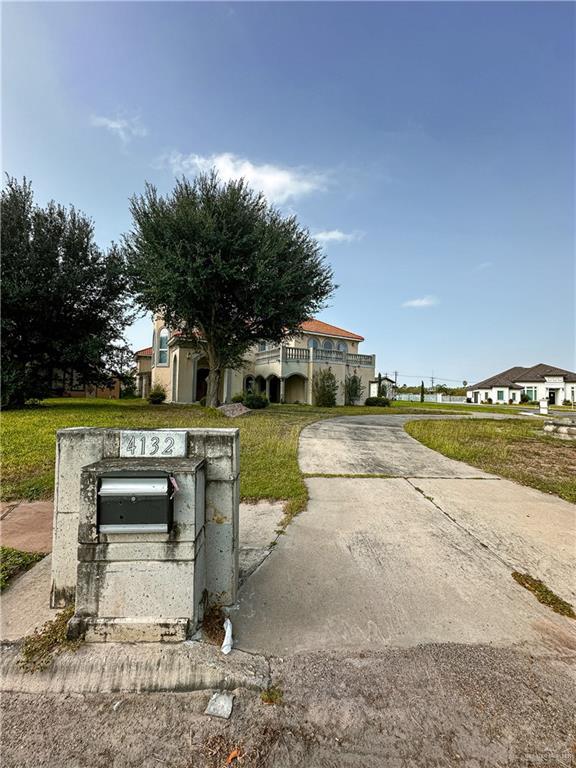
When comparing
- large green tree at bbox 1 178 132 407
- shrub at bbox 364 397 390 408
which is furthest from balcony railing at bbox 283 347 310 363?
large green tree at bbox 1 178 132 407

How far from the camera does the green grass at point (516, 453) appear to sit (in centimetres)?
558

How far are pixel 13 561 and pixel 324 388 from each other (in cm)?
2083

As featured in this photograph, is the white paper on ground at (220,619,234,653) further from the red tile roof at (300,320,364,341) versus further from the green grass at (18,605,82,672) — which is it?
the red tile roof at (300,320,364,341)

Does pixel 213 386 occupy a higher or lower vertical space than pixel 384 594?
higher

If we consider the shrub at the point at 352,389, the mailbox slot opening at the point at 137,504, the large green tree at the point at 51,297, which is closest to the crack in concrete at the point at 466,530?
the mailbox slot opening at the point at 137,504

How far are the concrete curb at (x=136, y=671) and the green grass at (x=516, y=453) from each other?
16.5ft

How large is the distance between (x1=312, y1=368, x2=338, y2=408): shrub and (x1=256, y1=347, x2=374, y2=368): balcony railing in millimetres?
1194

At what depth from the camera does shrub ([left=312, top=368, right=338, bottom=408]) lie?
895 inches

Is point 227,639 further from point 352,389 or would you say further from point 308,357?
point 352,389

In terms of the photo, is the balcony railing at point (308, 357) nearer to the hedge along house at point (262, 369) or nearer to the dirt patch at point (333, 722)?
the hedge along house at point (262, 369)

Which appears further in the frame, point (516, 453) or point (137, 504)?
point (516, 453)

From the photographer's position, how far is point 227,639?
6.08 feet

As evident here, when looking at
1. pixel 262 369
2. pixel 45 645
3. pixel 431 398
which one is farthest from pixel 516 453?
pixel 431 398

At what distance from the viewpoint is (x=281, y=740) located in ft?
4.51
